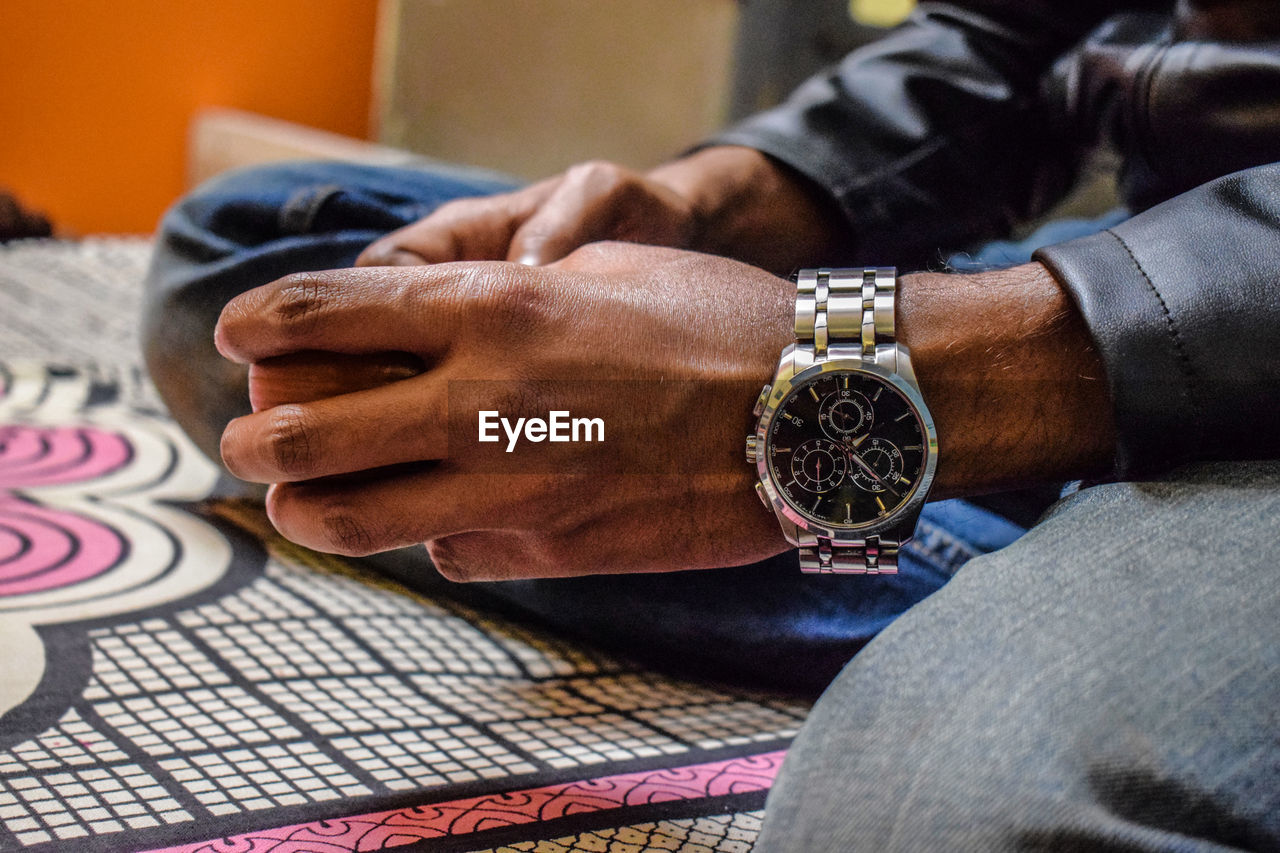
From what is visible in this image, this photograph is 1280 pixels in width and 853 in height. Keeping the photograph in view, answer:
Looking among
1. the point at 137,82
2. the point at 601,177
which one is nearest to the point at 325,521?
the point at 601,177

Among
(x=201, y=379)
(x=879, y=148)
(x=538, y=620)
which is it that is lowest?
(x=538, y=620)

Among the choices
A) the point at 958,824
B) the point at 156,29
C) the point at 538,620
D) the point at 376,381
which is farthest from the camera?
the point at 156,29

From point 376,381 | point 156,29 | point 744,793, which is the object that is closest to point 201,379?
point 376,381

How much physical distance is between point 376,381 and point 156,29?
2792 millimetres

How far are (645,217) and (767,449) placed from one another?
0.34 meters

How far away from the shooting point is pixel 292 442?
442 millimetres

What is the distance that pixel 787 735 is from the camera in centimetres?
61

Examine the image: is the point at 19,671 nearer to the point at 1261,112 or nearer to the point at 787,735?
the point at 787,735

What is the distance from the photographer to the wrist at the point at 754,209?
829 mm

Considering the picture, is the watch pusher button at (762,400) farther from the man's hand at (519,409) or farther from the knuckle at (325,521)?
the knuckle at (325,521)

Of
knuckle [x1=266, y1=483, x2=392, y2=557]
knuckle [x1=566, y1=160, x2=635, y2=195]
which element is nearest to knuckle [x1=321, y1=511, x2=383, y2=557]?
knuckle [x1=266, y1=483, x2=392, y2=557]

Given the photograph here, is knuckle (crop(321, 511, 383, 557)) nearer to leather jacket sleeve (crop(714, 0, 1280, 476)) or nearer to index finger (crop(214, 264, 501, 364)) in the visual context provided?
index finger (crop(214, 264, 501, 364))

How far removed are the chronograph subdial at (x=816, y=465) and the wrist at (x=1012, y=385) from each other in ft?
0.16

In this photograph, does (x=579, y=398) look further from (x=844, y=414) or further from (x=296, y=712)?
(x=296, y=712)
